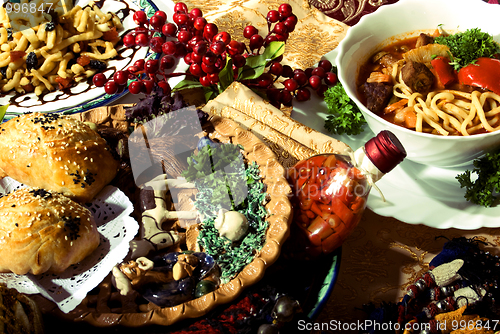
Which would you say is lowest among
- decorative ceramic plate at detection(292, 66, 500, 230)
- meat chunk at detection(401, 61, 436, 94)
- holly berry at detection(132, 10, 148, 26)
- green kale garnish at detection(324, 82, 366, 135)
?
decorative ceramic plate at detection(292, 66, 500, 230)

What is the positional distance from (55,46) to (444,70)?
5.71 feet

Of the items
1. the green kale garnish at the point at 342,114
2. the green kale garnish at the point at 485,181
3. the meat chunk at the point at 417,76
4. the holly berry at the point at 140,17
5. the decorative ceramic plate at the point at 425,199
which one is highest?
the holly berry at the point at 140,17

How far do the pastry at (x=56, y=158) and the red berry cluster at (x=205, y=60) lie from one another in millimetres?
347

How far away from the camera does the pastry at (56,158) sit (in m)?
1.20

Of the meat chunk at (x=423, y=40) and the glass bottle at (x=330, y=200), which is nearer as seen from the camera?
the glass bottle at (x=330, y=200)

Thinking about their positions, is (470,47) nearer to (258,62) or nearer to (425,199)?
(425,199)

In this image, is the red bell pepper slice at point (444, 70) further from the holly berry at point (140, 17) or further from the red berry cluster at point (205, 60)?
the holly berry at point (140, 17)

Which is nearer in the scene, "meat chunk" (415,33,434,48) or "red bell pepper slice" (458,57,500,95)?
"red bell pepper slice" (458,57,500,95)

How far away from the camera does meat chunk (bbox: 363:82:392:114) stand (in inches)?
54.0

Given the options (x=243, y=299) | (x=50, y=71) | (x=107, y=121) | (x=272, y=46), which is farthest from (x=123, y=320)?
(x=50, y=71)

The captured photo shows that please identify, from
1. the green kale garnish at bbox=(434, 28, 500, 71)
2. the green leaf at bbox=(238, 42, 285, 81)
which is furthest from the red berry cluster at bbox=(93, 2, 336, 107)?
the green kale garnish at bbox=(434, 28, 500, 71)

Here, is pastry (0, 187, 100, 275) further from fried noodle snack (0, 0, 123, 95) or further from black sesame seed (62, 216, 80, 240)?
fried noodle snack (0, 0, 123, 95)

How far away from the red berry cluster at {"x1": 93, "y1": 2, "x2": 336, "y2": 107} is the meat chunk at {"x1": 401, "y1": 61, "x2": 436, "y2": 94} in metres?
0.31

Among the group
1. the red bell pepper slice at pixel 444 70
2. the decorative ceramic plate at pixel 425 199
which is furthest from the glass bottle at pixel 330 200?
the red bell pepper slice at pixel 444 70
